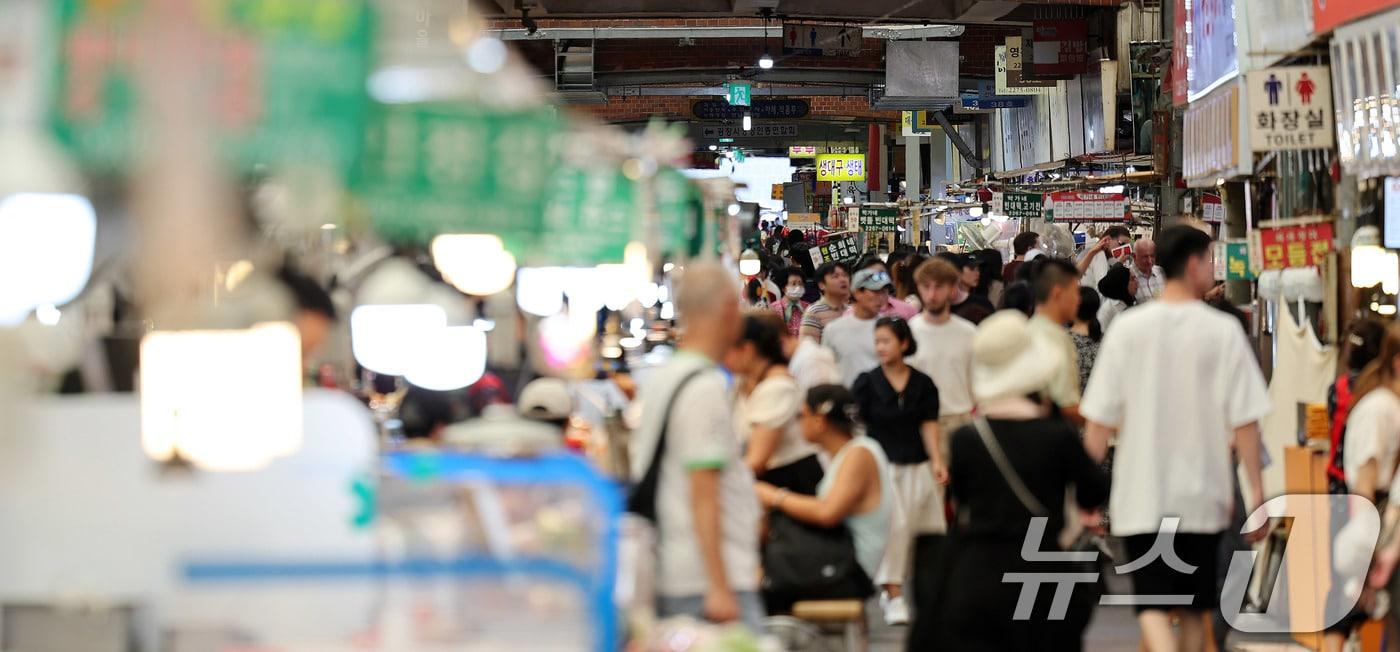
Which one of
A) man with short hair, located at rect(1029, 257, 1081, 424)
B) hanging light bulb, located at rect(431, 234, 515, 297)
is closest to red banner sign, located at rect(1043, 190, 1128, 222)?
man with short hair, located at rect(1029, 257, 1081, 424)

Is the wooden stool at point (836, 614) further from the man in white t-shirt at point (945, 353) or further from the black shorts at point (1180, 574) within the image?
the man in white t-shirt at point (945, 353)

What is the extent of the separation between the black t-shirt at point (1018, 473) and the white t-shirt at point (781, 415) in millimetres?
1366

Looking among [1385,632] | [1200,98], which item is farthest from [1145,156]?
[1385,632]

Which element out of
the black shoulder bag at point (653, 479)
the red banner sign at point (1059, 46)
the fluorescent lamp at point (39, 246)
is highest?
the red banner sign at point (1059, 46)

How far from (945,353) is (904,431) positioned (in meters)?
0.80

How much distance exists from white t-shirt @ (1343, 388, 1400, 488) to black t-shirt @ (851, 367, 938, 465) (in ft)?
7.72

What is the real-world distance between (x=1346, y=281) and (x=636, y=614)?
6946 millimetres

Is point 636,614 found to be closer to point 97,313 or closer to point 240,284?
point 240,284

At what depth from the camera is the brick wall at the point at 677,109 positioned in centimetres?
3441

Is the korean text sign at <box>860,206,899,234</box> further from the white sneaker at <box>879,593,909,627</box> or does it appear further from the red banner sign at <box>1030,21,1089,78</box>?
the white sneaker at <box>879,593,909,627</box>

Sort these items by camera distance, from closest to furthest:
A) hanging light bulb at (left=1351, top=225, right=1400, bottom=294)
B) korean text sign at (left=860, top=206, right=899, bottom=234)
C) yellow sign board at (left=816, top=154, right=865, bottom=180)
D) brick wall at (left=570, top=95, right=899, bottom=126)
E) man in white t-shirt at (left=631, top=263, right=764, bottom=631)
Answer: man in white t-shirt at (left=631, top=263, right=764, bottom=631), hanging light bulb at (left=1351, top=225, right=1400, bottom=294), korean text sign at (left=860, top=206, right=899, bottom=234), brick wall at (left=570, top=95, right=899, bottom=126), yellow sign board at (left=816, top=154, right=865, bottom=180)

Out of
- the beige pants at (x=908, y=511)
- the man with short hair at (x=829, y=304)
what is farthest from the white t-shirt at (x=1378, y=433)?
the man with short hair at (x=829, y=304)

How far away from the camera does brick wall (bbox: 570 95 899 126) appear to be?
1355 inches

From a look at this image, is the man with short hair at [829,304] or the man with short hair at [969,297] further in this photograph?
the man with short hair at [829,304]
